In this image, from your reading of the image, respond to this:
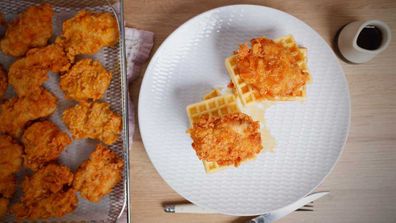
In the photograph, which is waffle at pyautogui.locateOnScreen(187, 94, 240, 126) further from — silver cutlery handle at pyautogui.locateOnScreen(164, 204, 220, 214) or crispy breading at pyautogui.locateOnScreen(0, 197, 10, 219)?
crispy breading at pyautogui.locateOnScreen(0, 197, 10, 219)

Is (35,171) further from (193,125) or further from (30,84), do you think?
(193,125)

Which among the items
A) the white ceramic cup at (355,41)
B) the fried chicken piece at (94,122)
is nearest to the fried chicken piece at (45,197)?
the fried chicken piece at (94,122)

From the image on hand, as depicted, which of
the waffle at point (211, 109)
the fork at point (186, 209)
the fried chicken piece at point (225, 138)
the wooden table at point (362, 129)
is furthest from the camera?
the wooden table at point (362, 129)

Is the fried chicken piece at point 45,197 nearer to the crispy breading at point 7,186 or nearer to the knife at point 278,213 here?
the crispy breading at point 7,186

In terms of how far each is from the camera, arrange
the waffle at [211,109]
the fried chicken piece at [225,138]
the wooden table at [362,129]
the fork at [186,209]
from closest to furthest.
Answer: the fried chicken piece at [225,138], the waffle at [211,109], the fork at [186,209], the wooden table at [362,129]

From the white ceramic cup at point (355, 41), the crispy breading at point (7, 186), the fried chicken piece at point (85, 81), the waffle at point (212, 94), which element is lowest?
the crispy breading at point (7, 186)

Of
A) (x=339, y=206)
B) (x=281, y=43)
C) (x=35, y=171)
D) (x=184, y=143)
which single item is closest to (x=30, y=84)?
(x=35, y=171)
